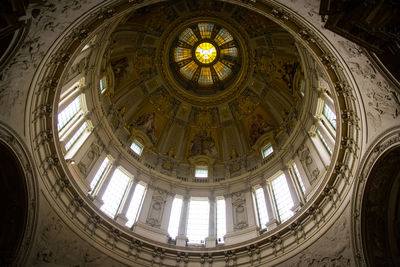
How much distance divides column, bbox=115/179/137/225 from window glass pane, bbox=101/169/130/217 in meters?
0.34

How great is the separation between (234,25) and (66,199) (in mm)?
20609

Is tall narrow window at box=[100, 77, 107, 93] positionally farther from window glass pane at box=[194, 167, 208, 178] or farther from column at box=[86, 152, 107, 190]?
window glass pane at box=[194, 167, 208, 178]

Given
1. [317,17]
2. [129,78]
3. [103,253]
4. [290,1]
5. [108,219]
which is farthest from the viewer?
[129,78]

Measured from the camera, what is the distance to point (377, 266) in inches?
491

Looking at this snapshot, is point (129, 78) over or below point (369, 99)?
over

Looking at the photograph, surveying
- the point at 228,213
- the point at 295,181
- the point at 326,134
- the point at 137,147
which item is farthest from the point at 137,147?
the point at 326,134

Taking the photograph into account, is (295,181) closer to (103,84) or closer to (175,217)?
(175,217)

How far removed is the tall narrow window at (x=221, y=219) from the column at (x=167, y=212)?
3.32 m

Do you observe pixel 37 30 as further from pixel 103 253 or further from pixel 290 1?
pixel 103 253

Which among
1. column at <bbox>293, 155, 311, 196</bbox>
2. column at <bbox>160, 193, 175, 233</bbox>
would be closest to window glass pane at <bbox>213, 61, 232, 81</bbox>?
column at <bbox>293, 155, 311, 196</bbox>

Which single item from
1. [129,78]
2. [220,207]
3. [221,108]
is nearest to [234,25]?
[221,108]

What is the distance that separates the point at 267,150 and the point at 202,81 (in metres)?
11.0

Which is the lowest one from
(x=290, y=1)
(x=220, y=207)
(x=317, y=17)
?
(x=317, y=17)

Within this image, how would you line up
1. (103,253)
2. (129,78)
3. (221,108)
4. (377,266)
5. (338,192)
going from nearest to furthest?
(377,266) → (338,192) → (103,253) → (129,78) → (221,108)
